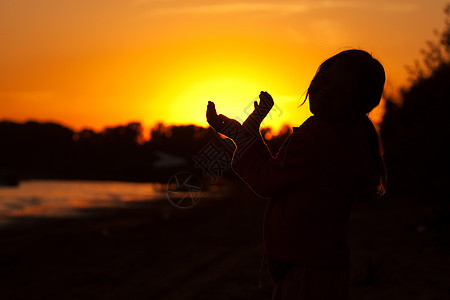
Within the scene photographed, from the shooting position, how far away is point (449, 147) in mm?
12742

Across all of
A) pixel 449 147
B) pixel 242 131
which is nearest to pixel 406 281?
→ pixel 449 147

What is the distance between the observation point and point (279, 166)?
1952 millimetres

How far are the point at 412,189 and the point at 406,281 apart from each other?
7.16m

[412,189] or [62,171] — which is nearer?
[412,189]

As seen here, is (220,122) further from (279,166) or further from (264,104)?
(279,166)

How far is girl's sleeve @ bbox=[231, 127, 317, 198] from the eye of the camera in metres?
1.95

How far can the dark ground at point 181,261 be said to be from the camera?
27.8 ft

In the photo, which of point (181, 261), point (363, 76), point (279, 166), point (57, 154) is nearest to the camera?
point (279, 166)

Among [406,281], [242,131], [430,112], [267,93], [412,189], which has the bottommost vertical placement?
[406,281]

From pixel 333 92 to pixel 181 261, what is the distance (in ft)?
35.9

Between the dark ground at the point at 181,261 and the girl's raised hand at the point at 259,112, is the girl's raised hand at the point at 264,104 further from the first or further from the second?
the dark ground at the point at 181,261

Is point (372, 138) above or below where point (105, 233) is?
above

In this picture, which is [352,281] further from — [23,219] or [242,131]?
[23,219]

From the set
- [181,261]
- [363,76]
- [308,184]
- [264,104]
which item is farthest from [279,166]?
[181,261]
